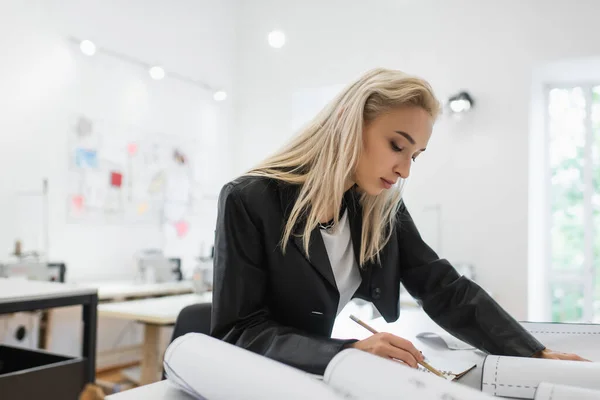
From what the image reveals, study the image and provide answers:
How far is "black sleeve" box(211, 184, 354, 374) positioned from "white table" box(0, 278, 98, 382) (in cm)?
102

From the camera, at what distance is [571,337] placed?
4.09ft

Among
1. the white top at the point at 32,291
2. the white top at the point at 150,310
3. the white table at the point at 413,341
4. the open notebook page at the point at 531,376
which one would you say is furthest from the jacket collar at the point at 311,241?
the white top at the point at 150,310

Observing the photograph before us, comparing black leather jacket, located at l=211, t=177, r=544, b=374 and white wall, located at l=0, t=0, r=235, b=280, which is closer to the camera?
black leather jacket, located at l=211, t=177, r=544, b=374

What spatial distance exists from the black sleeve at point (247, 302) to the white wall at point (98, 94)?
127 inches

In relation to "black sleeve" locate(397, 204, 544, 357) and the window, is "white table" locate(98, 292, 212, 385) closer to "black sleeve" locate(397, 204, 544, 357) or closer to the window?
"black sleeve" locate(397, 204, 544, 357)

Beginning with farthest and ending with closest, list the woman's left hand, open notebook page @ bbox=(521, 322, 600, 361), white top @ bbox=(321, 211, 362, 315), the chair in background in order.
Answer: the chair in background
white top @ bbox=(321, 211, 362, 315)
open notebook page @ bbox=(521, 322, 600, 361)
the woman's left hand

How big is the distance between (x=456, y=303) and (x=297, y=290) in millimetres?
394

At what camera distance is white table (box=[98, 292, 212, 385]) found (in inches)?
113

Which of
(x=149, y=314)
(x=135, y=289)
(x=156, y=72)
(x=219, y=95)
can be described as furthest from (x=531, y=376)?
(x=219, y=95)

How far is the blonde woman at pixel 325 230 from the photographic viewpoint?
1.05 meters

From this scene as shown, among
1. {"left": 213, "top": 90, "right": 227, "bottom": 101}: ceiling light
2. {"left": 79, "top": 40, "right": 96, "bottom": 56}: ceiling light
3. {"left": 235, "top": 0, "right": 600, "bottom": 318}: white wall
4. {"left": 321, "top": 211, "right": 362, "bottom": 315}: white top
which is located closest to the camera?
{"left": 321, "top": 211, "right": 362, "bottom": 315}: white top

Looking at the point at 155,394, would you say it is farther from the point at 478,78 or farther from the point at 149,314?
the point at 478,78

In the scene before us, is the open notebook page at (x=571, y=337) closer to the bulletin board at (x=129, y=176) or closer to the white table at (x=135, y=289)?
the white table at (x=135, y=289)

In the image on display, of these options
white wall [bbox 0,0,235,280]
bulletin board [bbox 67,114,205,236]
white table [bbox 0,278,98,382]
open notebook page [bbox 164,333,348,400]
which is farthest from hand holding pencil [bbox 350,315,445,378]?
bulletin board [bbox 67,114,205,236]
